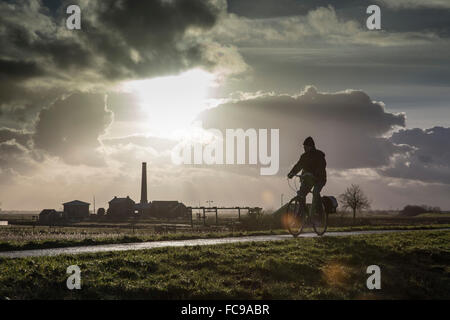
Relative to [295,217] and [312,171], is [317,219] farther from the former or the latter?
[312,171]

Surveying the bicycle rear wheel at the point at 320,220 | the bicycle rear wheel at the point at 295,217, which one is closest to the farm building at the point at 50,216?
the bicycle rear wheel at the point at 295,217

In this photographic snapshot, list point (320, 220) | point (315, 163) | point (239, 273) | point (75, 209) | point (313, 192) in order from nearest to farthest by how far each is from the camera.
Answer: point (239, 273), point (315, 163), point (313, 192), point (320, 220), point (75, 209)

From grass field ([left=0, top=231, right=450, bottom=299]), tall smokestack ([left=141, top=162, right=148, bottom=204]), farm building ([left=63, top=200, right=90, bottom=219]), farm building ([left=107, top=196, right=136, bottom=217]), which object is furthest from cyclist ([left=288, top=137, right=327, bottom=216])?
farm building ([left=63, top=200, right=90, bottom=219])

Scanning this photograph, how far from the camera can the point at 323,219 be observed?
524 inches

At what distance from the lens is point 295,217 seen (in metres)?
13.5

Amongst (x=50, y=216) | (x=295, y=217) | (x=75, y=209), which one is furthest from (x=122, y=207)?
(x=295, y=217)

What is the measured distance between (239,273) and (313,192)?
3.16 m

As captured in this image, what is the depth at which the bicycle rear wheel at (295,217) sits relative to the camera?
43.6 feet

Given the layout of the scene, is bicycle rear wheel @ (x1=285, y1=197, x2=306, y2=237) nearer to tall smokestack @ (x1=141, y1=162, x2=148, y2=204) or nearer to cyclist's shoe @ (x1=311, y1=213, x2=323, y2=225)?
cyclist's shoe @ (x1=311, y1=213, x2=323, y2=225)

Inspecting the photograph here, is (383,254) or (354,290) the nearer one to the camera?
(354,290)
